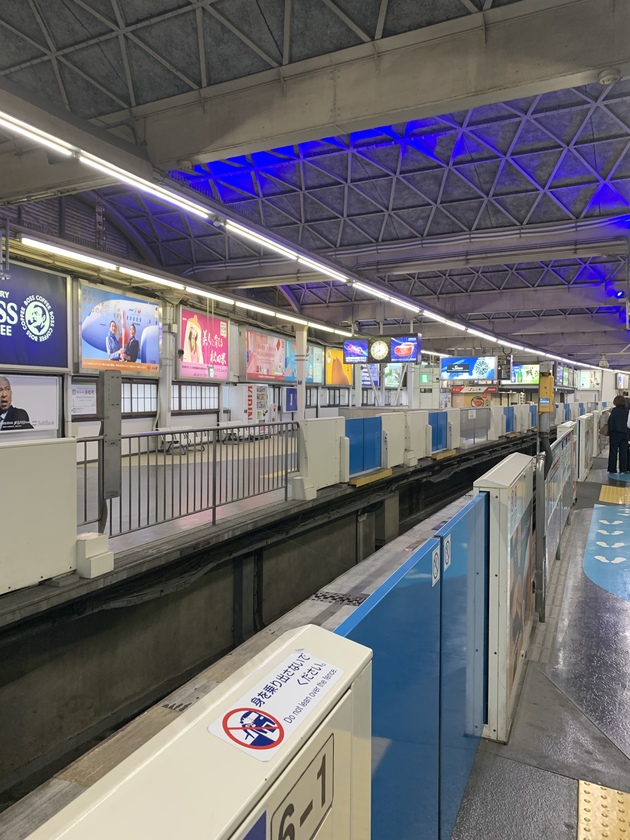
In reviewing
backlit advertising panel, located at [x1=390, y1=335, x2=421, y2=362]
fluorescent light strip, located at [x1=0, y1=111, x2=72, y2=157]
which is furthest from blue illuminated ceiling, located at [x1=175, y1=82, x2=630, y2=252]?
A: fluorescent light strip, located at [x1=0, y1=111, x2=72, y2=157]

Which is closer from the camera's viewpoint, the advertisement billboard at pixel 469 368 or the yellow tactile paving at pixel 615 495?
the yellow tactile paving at pixel 615 495

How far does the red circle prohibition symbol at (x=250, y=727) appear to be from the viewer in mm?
723

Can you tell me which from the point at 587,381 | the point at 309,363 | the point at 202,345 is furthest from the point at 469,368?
the point at 587,381

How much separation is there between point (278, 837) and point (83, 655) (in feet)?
14.9

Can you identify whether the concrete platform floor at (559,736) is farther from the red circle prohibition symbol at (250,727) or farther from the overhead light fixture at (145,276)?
the overhead light fixture at (145,276)

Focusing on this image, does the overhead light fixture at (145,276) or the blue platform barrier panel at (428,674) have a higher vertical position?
the overhead light fixture at (145,276)

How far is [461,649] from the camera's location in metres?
2.25

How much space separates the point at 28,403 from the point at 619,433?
12.4 m

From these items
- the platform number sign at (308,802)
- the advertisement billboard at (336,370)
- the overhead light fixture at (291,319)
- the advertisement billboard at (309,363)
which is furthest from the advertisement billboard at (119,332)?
the platform number sign at (308,802)

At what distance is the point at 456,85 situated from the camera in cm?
513

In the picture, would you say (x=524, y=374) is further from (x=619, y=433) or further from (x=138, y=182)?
(x=138, y=182)

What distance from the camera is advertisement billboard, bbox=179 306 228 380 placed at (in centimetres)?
1377

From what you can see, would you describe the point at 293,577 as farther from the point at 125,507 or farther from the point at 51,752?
the point at 51,752

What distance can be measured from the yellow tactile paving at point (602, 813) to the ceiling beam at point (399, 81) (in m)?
5.50
